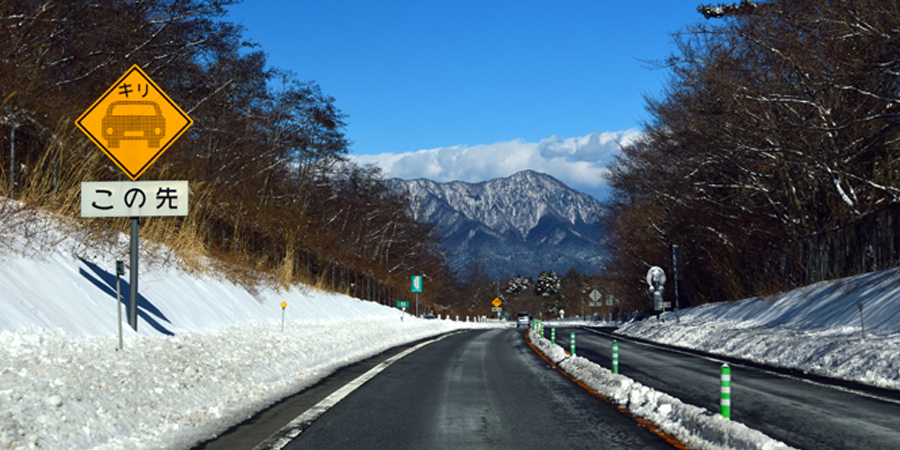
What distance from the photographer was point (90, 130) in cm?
1161

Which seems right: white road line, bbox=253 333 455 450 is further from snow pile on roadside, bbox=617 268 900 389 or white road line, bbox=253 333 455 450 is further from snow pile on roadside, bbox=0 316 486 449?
snow pile on roadside, bbox=617 268 900 389

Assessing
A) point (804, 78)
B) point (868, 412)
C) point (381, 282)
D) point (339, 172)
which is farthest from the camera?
point (381, 282)

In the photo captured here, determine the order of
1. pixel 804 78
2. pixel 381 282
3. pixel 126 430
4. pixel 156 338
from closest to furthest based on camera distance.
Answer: pixel 126 430 → pixel 156 338 → pixel 804 78 → pixel 381 282

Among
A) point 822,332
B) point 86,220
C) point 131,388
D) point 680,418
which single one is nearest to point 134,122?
point 86,220

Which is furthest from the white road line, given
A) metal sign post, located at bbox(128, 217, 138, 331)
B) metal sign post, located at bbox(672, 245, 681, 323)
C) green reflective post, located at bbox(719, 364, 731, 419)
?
metal sign post, located at bbox(672, 245, 681, 323)

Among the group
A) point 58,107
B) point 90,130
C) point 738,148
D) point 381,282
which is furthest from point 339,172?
point 90,130

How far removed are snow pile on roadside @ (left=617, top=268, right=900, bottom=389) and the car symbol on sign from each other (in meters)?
13.3

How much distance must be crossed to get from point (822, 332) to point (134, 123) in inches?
699

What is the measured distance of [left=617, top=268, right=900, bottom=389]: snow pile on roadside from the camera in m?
14.2

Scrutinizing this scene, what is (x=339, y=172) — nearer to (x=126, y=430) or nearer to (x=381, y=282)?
(x=381, y=282)

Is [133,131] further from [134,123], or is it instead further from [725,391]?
[725,391]

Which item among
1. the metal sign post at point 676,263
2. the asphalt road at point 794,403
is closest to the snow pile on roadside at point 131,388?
the asphalt road at point 794,403

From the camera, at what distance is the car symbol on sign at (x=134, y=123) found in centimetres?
1185

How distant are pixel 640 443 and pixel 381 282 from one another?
2248 inches
